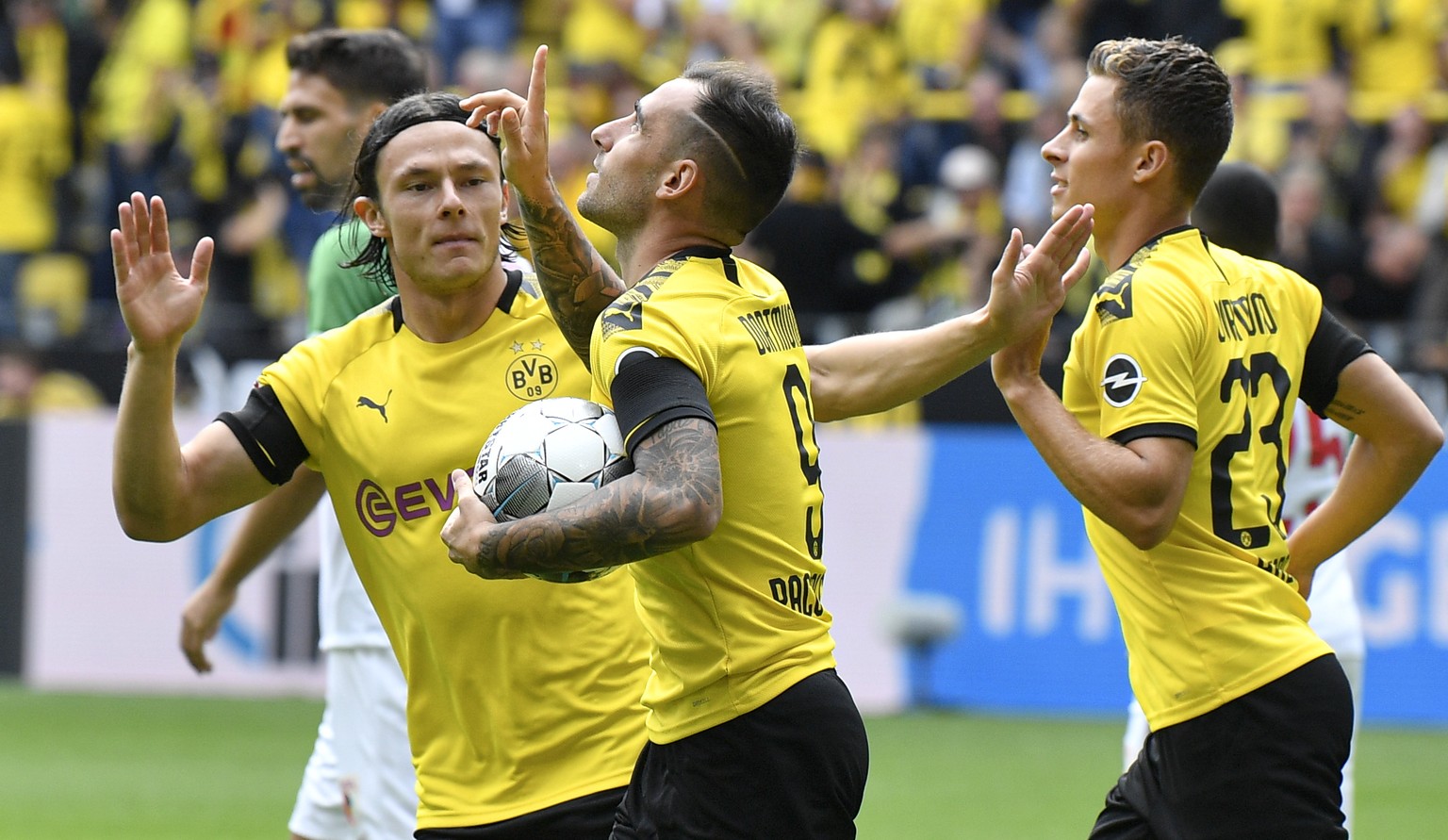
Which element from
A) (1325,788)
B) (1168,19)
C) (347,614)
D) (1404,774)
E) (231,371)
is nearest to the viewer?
(1325,788)

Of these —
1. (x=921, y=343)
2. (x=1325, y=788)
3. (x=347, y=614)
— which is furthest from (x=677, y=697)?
(x=347, y=614)

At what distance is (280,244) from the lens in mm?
15703

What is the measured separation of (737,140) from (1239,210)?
2493 millimetres

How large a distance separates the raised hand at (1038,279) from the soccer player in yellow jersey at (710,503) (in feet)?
1.76

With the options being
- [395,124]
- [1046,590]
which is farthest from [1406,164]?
[395,124]

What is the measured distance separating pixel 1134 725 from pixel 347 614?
244 cm

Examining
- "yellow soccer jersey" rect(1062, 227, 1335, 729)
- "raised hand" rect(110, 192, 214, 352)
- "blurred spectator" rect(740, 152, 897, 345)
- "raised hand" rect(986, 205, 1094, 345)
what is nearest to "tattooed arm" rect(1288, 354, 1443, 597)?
"yellow soccer jersey" rect(1062, 227, 1335, 729)

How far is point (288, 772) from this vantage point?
995 centimetres

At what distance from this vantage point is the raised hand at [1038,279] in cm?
421

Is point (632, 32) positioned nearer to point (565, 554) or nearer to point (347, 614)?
point (347, 614)

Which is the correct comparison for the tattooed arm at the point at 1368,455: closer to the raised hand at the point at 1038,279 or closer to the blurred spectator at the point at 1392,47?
the raised hand at the point at 1038,279

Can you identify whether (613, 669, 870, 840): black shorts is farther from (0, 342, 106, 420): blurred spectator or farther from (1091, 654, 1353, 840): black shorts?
(0, 342, 106, 420): blurred spectator

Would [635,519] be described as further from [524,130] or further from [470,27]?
[470,27]

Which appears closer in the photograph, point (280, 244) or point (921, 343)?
point (921, 343)
